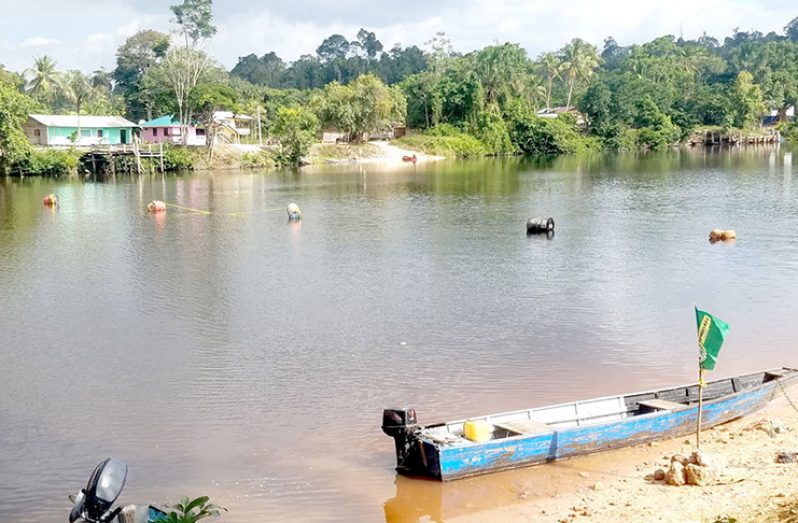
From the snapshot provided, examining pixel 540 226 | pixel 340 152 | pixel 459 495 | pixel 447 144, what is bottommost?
pixel 459 495

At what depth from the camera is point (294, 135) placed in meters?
92.0

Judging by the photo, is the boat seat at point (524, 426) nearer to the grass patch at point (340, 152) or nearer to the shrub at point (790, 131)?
the grass patch at point (340, 152)

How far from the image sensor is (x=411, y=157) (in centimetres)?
10488

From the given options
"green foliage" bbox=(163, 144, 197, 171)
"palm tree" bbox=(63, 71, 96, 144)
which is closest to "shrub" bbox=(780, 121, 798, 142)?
"green foliage" bbox=(163, 144, 197, 171)

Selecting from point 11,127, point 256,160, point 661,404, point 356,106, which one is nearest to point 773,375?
point 661,404

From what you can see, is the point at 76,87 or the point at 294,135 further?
the point at 76,87

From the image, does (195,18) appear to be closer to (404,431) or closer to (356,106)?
(356,106)

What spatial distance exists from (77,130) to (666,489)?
88.5 meters

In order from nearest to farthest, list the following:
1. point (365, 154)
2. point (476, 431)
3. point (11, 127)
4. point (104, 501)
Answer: point (104, 501)
point (476, 431)
point (11, 127)
point (365, 154)

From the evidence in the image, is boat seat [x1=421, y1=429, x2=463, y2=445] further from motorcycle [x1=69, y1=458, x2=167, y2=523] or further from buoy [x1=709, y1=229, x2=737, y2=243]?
buoy [x1=709, y1=229, x2=737, y2=243]

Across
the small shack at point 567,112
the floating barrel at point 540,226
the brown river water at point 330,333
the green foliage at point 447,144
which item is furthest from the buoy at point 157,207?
the small shack at point 567,112

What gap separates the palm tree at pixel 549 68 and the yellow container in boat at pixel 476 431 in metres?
132

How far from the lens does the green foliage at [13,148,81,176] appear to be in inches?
3088

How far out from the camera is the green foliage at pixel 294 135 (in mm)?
92000
